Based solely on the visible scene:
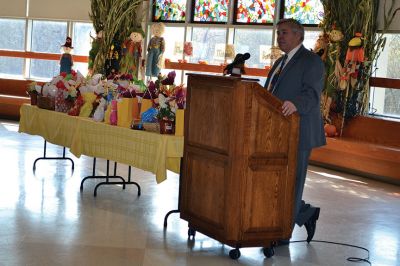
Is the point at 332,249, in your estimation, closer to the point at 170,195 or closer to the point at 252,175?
the point at 252,175

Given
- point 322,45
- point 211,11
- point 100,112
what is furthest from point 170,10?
point 100,112

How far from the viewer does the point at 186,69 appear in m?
14.1

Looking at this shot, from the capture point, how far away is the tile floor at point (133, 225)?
17.1ft

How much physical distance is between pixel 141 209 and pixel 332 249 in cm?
182

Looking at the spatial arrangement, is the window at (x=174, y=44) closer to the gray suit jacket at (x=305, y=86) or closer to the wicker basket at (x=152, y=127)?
the wicker basket at (x=152, y=127)

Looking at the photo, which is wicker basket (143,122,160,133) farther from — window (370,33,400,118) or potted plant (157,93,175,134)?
window (370,33,400,118)

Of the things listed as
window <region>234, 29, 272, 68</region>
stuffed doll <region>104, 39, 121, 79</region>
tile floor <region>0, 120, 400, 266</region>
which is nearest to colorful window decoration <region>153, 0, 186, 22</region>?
stuffed doll <region>104, 39, 121, 79</region>

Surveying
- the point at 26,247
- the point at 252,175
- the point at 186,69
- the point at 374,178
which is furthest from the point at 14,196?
the point at 186,69

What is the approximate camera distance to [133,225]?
20.2 ft

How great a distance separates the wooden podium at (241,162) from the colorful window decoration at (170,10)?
9.36m

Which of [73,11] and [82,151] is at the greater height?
[73,11]

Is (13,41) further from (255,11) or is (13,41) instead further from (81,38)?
(255,11)

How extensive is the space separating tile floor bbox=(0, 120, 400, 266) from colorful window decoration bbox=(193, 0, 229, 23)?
5566mm

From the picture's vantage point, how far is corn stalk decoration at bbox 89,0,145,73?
13875 mm
